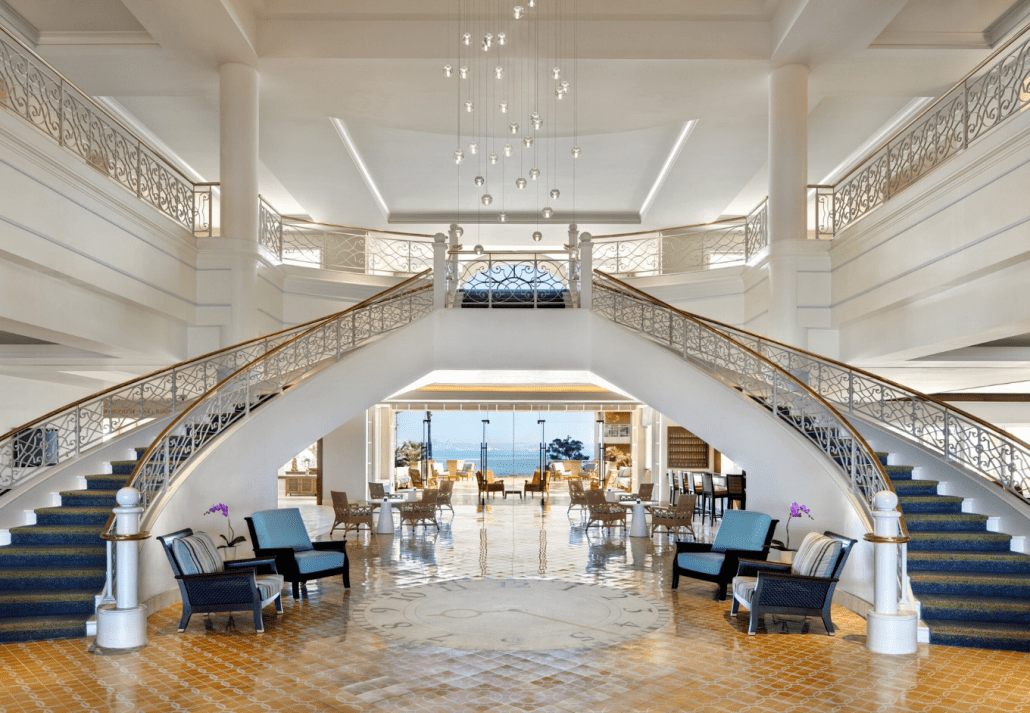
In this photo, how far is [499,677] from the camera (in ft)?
17.3

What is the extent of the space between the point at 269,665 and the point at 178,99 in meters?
10.4

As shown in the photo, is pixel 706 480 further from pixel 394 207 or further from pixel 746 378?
pixel 394 207

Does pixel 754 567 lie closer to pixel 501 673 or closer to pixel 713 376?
pixel 713 376

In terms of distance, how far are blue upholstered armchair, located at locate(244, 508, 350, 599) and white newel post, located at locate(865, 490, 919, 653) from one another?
4.87 meters

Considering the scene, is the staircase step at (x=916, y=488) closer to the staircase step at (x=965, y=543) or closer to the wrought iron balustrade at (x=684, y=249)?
the staircase step at (x=965, y=543)

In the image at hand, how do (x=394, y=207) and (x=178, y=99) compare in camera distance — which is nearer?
(x=178, y=99)

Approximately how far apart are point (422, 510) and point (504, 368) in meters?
3.43

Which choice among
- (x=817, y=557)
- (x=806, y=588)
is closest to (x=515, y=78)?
(x=817, y=557)

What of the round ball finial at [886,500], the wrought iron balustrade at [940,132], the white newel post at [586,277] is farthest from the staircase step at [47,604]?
the wrought iron balustrade at [940,132]

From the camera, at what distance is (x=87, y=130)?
29.8ft

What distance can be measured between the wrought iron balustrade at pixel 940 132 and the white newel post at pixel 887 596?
3736mm

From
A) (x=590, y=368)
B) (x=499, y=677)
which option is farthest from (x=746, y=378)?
(x=499, y=677)

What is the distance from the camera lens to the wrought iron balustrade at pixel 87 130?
7707 mm

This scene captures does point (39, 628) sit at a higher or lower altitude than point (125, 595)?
lower
